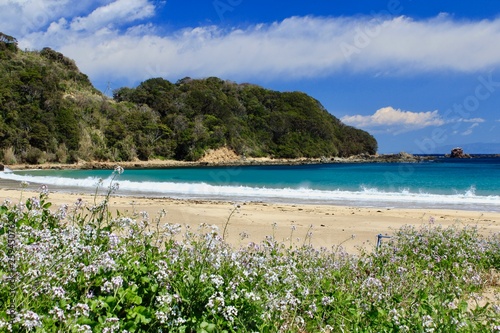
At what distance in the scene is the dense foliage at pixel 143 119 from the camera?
64438 mm

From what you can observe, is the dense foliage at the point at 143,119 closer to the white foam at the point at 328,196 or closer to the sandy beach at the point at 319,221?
the white foam at the point at 328,196

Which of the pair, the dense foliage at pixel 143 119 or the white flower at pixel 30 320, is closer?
the white flower at pixel 30 320

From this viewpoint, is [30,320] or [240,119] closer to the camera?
[30,320]

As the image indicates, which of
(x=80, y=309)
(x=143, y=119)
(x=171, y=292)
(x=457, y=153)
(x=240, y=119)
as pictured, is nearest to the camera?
(x=80, y=309)

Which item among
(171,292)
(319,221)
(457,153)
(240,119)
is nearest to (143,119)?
(240,119)

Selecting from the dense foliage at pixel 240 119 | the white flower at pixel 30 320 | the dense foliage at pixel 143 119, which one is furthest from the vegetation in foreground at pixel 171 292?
the dense foliage at pixel 240 119

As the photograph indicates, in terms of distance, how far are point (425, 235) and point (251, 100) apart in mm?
100460

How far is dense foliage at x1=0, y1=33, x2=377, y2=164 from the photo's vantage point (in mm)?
64438

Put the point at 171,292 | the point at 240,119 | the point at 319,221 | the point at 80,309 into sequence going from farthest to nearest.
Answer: the point at 240,119 → the point at 319,221 → the point at 171,292 → the point at 80,309

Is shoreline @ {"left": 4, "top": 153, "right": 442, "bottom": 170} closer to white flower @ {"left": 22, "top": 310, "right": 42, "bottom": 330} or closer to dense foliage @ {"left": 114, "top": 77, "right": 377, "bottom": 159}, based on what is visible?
dense foliage @ {"left": 114, "top": 77, "right": 377, "bottom": 159}

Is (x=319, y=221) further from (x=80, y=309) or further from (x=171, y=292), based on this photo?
(x=80, y=309)

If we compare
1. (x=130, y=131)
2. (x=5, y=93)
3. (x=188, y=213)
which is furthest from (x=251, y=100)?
(x=188, y=213)

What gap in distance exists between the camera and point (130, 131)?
251 feet

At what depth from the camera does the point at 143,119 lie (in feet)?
260
